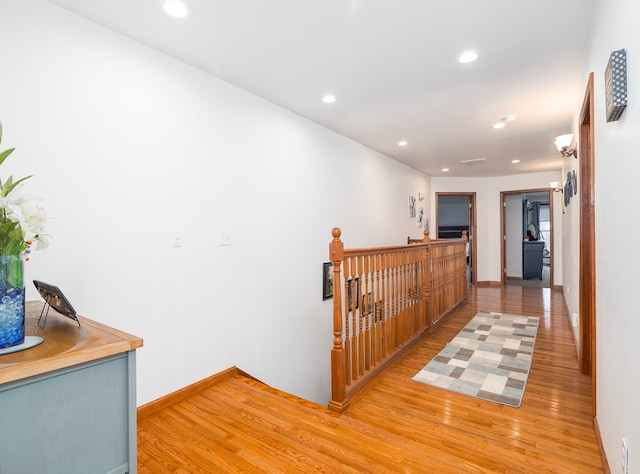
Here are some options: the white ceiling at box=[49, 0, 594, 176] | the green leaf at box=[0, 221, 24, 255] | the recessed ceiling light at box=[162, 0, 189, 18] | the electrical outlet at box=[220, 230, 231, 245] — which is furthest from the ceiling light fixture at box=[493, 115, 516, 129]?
the green leaf at box=[0, 221, 24, 255]

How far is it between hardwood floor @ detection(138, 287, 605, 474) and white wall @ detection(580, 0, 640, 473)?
37 cm

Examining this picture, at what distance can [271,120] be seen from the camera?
3.49 m

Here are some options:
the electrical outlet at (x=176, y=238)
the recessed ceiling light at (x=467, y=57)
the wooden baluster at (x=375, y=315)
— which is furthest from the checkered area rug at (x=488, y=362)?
the recessed ceiling light at (x=467, y=57)

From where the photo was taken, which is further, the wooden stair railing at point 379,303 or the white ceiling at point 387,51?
the wooden stair railing at point 379,303

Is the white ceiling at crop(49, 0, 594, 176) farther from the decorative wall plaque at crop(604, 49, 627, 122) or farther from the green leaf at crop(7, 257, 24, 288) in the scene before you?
the green leaf at crop(7, 257, 24, 288)

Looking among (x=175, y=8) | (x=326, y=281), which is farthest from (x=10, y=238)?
(x=326, y=281)

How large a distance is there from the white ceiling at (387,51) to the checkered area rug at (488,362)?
8.18 feet

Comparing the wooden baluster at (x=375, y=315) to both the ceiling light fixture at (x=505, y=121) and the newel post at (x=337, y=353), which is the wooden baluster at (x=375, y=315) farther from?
the ceiling light fixture at (x=505, y=121)

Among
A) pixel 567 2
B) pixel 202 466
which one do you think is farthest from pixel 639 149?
pixel 202 466

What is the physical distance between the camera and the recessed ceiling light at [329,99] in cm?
336

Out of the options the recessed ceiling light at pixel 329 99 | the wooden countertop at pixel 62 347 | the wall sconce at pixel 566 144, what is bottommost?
the wooden countertop at pixel 62 347

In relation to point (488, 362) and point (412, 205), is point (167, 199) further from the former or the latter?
point (412, 205)

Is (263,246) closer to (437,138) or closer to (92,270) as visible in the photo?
(92,270)

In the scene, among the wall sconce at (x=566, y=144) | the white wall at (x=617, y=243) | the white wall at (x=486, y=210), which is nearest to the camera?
the white wall at (x=617, y=243)
